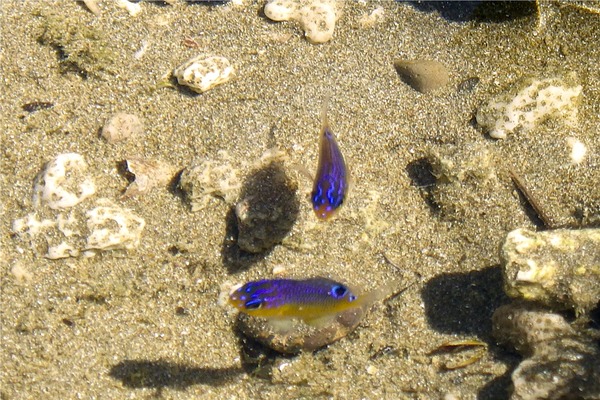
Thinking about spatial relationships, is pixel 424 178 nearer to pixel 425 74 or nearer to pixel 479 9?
pixel 425 74

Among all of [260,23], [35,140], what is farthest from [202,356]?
[260,23]

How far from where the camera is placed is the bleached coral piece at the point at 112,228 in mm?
3744

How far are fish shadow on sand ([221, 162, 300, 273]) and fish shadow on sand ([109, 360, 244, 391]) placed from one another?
757 millimetres

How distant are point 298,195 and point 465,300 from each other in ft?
4.77

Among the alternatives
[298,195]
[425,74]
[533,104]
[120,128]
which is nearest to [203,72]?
[120,128]

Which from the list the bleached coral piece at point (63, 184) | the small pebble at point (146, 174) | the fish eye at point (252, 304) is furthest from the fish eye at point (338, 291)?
the bleached coral piece at point (63, 184)

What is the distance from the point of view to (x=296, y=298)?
2.67 m

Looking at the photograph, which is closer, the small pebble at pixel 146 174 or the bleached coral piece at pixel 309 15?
the small pebble at pixel 146 174

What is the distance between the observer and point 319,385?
3625mm

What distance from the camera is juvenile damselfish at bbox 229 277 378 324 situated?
265 centimetres

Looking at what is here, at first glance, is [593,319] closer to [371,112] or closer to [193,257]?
[371,112]

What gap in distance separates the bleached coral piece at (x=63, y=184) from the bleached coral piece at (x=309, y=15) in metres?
2.10

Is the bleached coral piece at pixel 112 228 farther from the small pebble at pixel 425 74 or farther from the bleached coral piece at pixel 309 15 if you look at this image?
the small pebble at pixel 425 74

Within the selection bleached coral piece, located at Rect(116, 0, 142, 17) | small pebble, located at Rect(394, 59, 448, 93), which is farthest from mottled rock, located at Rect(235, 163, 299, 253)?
bleached coral piece, located at Rect(116, 0, 142, 17)
